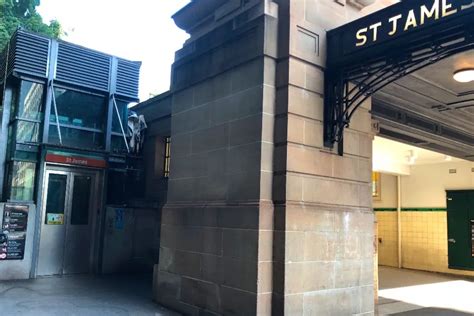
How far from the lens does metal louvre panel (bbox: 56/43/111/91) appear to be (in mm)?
10812

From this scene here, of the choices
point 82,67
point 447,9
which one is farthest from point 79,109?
point 447,9

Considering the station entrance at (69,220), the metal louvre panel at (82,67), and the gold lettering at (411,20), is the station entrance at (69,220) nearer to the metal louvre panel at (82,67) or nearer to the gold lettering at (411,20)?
the metal louvre panel at (82,67)

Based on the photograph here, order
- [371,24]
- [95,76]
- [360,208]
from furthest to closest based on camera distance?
[95,76] → [360,208] → [371,24]

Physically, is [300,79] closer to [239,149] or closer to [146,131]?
[239,149]

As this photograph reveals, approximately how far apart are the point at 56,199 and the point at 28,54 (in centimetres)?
344

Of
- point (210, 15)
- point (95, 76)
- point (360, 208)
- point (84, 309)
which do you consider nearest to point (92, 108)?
point (95, 76)

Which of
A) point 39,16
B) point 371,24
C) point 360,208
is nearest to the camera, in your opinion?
point 371,24

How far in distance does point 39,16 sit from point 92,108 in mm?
9414

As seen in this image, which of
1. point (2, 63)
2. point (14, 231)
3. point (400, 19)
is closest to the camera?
point (400, 19)

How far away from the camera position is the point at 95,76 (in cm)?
1134

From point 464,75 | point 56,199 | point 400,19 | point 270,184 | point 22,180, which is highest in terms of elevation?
point 400,19

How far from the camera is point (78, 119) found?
444 inches

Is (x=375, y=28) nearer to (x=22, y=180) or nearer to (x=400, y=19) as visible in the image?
(x=400, y=19)

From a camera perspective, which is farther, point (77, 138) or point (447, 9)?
point (77, 138)
